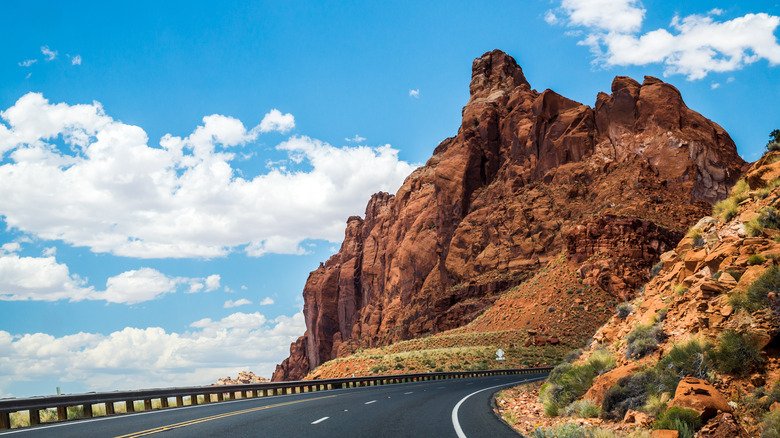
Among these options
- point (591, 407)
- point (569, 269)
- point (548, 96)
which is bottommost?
point (591, 407)

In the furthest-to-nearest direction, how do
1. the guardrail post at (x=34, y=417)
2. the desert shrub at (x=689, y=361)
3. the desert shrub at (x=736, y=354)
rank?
the guardrail post at (x=34, y=417)
the desert shrub at (x=689, y=361)
the desert shrub at (x=736, y=354)

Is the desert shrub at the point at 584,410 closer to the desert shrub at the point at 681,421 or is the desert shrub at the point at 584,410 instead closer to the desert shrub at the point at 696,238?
the desert shrub at the point at 681,421

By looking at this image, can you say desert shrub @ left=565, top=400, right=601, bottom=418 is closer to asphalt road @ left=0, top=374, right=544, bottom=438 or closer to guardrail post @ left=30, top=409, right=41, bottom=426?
asphalt road @ left=0, top=374, right=544, bottom=438

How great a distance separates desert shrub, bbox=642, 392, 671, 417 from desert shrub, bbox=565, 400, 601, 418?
75.5 inches

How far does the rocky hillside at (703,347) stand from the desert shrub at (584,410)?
0.03 metres

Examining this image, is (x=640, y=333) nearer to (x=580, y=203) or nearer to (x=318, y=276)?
(x=580, y=203)

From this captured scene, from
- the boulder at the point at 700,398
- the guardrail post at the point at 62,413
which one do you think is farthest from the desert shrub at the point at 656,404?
the guardrail post at the point at 62,413

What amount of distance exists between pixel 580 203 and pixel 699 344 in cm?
8520

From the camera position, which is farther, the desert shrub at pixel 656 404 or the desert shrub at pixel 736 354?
the desert shrub at pixel 656 404

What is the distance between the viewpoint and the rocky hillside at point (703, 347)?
1059 centimetres

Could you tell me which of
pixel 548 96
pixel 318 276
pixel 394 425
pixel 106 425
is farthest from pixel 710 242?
pixel 318 276

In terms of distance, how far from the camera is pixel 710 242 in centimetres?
1680

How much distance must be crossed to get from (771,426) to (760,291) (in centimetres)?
342

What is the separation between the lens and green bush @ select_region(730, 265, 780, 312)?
12.1 m
